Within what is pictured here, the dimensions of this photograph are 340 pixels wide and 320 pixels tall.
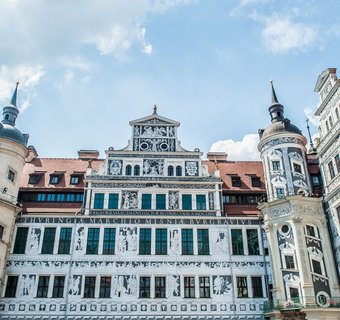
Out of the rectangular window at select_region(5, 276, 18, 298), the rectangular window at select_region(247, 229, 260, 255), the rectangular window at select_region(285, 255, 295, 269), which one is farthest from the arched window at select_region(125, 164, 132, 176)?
the rectangular window at select_region(285, 255, 295, 269)

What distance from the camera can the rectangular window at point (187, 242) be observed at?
2548cm

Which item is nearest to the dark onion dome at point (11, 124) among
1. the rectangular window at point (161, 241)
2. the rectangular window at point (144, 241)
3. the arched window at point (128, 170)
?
the arched window at point (128, 170)

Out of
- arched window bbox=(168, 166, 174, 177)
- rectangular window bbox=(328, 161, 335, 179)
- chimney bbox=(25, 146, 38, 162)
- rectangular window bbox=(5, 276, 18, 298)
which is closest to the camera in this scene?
rectangular window bbox=(5, 276, 18, 298)

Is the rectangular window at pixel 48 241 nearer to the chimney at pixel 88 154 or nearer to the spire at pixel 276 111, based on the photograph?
the chimney at pixel 88 154

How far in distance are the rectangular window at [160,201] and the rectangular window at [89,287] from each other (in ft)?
20.1

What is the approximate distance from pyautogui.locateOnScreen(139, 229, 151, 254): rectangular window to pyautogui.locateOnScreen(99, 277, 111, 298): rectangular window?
2.65 metres

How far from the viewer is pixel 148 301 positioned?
940 inches

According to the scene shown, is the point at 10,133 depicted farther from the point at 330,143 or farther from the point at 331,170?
the point at 331,170

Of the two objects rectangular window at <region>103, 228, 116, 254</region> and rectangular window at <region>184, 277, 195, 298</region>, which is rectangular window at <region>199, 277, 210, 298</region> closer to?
rectangular window at <region>184, 277, 195, 298</region>

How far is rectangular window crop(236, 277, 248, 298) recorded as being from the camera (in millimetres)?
24391

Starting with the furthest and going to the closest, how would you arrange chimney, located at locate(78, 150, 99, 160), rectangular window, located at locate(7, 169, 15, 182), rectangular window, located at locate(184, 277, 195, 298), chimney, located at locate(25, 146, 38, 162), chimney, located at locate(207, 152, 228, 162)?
chimney, located at locate(207, 152, 228, 162), chimney, located at locate(78, 150, 99, 160), chimney, located at locate(25, 146, 38, 162), rectangular window, located at locate(7, 169, 15, 182), rectangular window, located at locate(184, 277, 195, 298)

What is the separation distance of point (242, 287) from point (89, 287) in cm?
934

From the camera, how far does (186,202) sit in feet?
88.6

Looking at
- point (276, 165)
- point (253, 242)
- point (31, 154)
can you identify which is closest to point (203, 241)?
point (253, 242)
